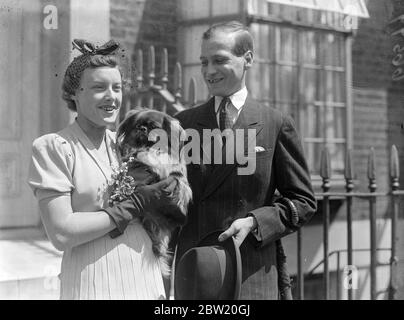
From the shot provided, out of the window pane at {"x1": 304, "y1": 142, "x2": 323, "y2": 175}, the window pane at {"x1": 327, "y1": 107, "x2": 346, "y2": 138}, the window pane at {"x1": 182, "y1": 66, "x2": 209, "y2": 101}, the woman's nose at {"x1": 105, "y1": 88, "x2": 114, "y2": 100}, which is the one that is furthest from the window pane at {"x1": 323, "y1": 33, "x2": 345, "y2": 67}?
the woman's nose at {"x1": 105, "y1": 88, "x2": 114, "y2": 100}

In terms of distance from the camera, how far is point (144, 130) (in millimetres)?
2494

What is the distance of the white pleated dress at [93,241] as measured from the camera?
226 cm

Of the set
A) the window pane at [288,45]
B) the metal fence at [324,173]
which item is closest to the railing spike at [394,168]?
the metal fence at [324,173]

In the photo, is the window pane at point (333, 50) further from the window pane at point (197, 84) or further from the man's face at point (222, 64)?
the man's face at point (222, 64)

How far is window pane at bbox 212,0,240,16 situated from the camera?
3.39m

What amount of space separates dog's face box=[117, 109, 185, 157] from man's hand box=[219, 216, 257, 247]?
41 cm

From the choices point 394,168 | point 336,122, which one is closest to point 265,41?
point 336,122

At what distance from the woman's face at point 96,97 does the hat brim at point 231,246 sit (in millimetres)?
641

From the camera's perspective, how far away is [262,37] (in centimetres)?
418

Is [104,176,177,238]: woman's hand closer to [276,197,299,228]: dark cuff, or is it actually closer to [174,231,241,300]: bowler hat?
[174,231,241,300]: bowler hat

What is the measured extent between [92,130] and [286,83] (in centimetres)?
226

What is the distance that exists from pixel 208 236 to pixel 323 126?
2.25 meters
